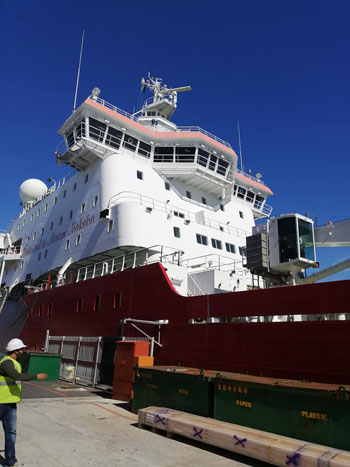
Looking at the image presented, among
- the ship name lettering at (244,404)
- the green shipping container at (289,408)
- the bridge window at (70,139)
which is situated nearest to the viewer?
the green shipping container at (289,408)

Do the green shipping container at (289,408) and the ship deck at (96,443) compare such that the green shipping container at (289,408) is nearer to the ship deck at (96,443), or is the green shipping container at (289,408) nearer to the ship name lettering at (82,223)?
the ship deck at (96,443)

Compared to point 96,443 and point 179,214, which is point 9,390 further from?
point 179,214

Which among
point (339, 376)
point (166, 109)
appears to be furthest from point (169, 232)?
point (166, 109)

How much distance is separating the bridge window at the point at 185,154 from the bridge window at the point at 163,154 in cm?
33

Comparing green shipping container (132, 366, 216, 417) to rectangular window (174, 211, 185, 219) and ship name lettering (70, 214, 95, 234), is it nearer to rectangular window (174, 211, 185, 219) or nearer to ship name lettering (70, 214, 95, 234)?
rectangular window (174, 211, 185, 219)

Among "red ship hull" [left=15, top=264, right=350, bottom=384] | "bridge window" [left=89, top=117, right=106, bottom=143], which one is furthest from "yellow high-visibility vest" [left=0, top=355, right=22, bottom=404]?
"bridge window" [left=89, top=117, right=106, bottom=143]

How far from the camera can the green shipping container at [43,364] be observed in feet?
51.0

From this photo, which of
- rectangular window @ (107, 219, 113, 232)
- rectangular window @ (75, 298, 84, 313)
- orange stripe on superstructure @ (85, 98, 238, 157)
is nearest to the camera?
rectangular window @ (107, 219, 113, 232)

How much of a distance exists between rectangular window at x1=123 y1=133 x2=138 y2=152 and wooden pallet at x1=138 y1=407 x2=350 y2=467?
48.9ft

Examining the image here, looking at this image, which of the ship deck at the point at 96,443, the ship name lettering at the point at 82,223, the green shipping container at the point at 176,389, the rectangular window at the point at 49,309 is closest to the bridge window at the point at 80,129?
the ship name lettering at the point at 82,223

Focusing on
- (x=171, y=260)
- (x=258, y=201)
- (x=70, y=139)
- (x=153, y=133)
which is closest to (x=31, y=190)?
(x=70, y=139)

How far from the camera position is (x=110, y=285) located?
15516 millimetres

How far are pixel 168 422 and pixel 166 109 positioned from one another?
2433 centimetres

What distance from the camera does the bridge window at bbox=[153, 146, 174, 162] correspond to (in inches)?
816
